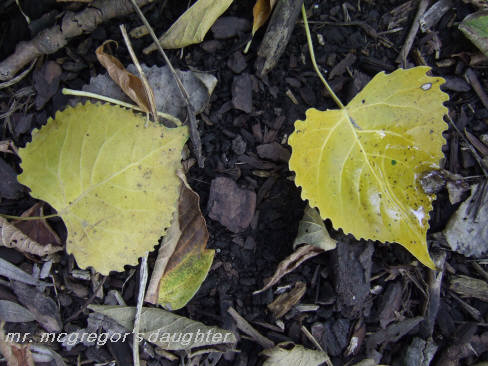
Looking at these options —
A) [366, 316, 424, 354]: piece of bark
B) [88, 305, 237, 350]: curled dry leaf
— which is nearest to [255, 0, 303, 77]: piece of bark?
[88, 305, 237, 350]: curled dry leaf

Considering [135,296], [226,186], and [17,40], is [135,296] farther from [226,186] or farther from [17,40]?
[17,40]

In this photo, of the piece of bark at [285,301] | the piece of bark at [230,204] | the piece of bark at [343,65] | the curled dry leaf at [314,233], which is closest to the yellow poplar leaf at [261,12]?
the piece of bark at [343,65]

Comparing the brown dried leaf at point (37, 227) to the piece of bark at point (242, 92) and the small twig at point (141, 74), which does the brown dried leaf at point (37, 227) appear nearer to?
the small twig at point (141, 74)

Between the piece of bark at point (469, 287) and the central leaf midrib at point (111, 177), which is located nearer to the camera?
the central leaf midrib at point (111, 177)

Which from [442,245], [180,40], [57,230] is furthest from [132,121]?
[442,245]

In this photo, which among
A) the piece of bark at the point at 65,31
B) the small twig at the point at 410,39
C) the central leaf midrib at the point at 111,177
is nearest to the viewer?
the central leaf midrib at the point at 111,177

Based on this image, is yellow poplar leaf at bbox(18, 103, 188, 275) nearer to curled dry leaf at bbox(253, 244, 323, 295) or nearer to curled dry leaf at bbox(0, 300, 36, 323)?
curled dry leaf at bbox(0, 300, 36, 323)
